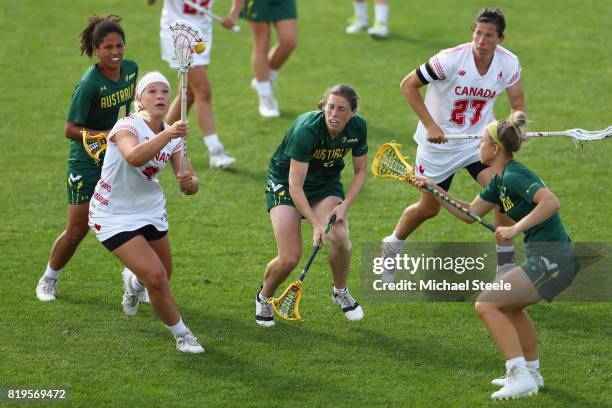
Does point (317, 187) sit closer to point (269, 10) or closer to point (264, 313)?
point (264, 313)

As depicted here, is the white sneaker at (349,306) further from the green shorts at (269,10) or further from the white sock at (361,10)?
the white sock at (361,10)

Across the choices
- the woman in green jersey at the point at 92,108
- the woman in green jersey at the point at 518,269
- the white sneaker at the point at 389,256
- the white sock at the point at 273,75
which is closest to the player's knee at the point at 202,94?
the white sock at the point at 273,75

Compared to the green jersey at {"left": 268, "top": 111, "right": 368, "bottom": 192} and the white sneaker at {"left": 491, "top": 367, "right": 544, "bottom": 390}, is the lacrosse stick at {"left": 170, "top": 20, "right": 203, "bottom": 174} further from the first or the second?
the white sneaker at {"left": 491, "top": 367, "right": 544, "bottom": 390}

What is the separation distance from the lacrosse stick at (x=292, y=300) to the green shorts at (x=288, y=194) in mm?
260

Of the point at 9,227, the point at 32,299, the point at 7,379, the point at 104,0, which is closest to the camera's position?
the point at 7,379

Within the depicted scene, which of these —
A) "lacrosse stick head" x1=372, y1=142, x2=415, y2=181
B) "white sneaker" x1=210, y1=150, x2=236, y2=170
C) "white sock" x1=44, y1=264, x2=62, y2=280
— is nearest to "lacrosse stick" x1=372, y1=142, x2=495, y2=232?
"lacrosse stick head" x1=372, y1=142, x2=415, y2=181

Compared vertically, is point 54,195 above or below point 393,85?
below

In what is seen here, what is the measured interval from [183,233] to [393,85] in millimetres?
4443

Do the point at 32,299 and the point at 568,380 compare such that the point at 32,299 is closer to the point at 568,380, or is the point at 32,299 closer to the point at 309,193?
the point at 309,193

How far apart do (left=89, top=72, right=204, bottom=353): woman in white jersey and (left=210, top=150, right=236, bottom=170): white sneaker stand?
11.2ft

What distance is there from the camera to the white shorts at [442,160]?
761 cm

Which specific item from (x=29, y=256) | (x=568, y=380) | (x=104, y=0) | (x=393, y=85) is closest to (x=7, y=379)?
(x=29, y=256)

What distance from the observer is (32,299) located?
738 centimetres

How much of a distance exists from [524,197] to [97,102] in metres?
3.07
